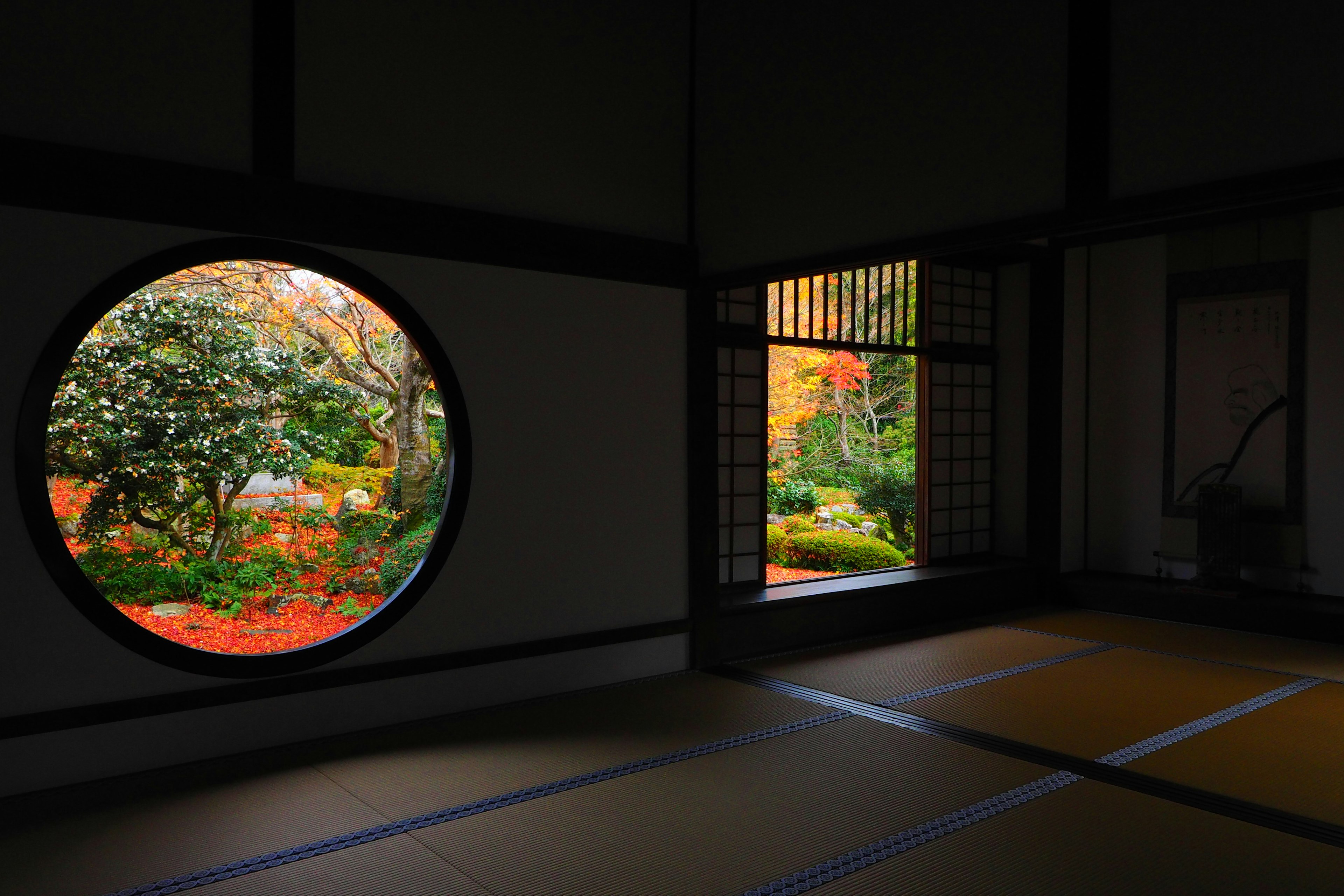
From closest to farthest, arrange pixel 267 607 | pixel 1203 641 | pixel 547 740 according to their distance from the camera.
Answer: pixel 547 740 < pixel 1203 641 < pixel 267 607

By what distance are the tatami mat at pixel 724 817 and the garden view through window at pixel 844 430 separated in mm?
5624

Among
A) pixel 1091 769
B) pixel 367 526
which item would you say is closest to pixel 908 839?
pixel 1091 769

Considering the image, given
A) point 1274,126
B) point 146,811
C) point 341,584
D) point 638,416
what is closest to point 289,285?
point 341,584

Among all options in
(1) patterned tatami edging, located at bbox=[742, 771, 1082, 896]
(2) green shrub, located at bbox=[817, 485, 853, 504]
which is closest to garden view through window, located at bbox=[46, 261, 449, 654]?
(2) green shrub, located at bbox=[817, 485, 853, 504]

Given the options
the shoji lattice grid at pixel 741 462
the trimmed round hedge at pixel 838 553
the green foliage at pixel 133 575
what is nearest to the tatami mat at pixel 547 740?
the shoji lattice grid at pixel 741 462

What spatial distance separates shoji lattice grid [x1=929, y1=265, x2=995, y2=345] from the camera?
22.5 feet

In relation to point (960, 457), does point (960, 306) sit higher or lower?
higher

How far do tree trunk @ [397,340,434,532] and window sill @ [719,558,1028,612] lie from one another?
374 cm

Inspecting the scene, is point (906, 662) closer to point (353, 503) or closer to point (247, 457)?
point (353, 503)

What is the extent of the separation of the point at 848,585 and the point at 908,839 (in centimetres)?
305

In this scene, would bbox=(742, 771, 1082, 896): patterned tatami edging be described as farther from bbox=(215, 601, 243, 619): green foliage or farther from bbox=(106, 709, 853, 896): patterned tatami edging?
bbox=(215, 601, 243, 619): green foliage

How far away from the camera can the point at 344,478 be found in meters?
7.99

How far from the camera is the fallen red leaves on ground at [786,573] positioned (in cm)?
859

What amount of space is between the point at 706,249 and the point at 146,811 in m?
3.29
